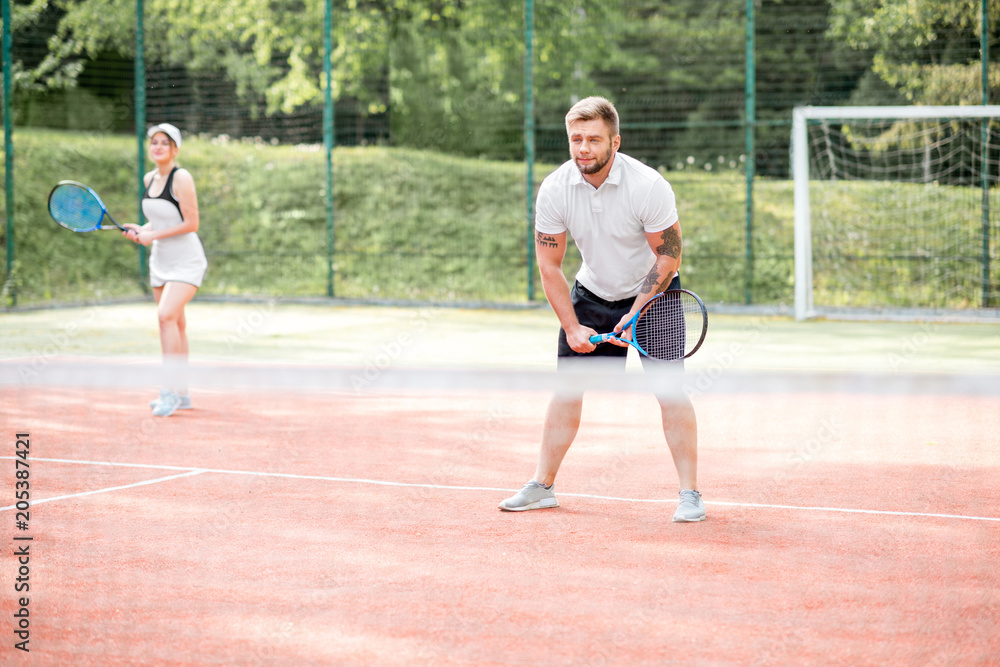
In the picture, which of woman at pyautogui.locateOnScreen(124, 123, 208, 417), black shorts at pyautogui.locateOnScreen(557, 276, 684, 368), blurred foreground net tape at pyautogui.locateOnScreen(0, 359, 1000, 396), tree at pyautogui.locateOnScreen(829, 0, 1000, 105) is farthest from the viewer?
tree at pyautogui.locateOnScreen(829, 0, 1000, 105)

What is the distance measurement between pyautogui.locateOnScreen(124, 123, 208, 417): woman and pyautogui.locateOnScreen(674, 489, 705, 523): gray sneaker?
3.80 m

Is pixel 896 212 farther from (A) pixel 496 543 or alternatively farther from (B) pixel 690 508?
(A) pixel 496 543

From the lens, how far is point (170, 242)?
7387mm

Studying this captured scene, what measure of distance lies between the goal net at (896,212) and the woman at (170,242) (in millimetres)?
7239

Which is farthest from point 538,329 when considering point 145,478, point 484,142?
point 145,478

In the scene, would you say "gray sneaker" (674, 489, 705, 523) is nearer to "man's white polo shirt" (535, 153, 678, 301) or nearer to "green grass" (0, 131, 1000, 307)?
"man's white polo shirt" (535, 153, 678, 301)

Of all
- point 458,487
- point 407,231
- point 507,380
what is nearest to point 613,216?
point 458,487

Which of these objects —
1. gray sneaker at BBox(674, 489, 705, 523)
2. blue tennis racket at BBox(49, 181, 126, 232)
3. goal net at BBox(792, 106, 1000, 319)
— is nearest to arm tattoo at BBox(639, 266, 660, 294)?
gray sneaker at BBox(674, 489, 705, 523)

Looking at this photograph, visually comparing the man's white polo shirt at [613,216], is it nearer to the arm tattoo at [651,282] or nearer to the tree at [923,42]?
the arm tattoo at [651,282]

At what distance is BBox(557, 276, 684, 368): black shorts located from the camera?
15.6 feet

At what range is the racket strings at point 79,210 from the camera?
8195mm

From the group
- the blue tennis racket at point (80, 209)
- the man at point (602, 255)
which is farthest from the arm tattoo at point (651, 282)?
the blue tennis racket at point (80, 209)

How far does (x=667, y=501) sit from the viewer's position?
506cm

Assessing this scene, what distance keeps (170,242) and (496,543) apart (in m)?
3.97
